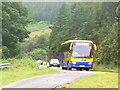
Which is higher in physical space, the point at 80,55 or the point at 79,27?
the point at 79,27

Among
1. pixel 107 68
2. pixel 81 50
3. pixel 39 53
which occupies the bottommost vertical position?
pixel 107 68

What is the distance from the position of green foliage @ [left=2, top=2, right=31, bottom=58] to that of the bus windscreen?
46.6 feet

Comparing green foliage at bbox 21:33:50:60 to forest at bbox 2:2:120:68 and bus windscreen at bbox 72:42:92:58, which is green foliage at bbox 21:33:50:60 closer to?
forest at bbox 2:2:120:68

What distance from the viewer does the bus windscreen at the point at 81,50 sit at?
36562mm

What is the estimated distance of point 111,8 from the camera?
65.0m

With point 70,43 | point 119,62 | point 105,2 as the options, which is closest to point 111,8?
point 105,2

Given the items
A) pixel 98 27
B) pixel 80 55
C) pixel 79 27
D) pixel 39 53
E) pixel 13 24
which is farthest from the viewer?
pixel 39 53

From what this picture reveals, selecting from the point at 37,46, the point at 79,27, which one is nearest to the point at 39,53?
the point at 37,46

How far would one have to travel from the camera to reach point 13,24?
51.2 m

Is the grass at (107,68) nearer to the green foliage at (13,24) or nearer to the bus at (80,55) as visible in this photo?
the bus at (80,55)

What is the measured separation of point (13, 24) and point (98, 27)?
27.9 metres

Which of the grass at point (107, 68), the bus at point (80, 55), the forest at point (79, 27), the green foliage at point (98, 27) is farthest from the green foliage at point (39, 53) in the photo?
the bus at point (80, 55)

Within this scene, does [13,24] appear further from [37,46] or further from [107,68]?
[37,46]

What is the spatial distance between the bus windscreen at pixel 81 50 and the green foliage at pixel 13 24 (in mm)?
14203
